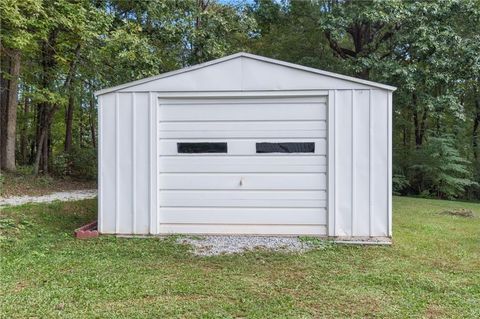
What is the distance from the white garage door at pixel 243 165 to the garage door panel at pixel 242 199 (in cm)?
1

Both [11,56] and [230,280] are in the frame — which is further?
[11,56]

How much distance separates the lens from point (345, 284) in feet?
12.2

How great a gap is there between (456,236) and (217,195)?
3509mm

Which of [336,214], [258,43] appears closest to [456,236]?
[336,214]

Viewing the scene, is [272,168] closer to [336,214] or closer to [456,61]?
[336,214]

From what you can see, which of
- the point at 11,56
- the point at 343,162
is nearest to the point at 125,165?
the point at 343,162

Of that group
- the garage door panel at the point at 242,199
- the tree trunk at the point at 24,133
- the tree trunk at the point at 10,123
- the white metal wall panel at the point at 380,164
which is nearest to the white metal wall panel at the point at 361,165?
the white metal wall panel at the point at 380,164

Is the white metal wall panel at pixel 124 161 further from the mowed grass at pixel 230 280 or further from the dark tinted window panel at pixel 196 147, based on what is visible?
the dark tinted window panel at pixel 196 147

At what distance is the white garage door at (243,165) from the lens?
219 inches

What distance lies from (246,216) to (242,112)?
4.67ft

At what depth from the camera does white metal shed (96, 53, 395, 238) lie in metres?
5.38

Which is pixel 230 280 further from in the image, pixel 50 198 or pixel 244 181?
pixel 50 198

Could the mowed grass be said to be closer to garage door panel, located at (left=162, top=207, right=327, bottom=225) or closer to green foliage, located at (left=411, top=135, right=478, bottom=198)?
garage door panel, located at (left=162, top=207, right=327, bottom=225)

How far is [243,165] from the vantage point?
18.6 feet
